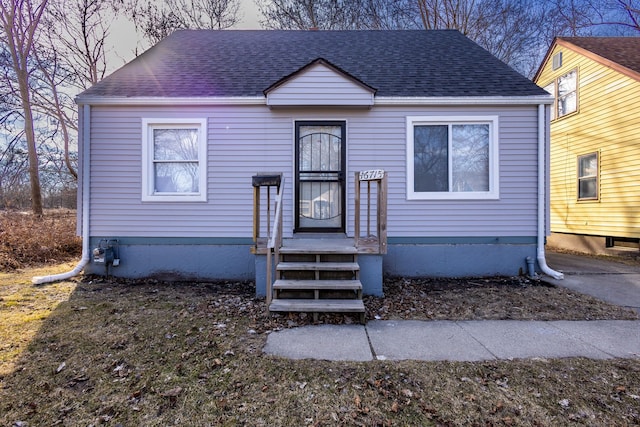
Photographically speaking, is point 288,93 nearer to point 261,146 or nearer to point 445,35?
point 261,146

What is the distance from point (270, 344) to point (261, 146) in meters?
3.56

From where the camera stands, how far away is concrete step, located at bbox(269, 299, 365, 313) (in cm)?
344

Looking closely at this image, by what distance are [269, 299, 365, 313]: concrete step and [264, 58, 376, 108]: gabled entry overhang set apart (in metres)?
3.34

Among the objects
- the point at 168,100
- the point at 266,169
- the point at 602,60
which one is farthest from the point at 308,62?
the point at 602,60

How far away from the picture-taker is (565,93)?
977 centimetres

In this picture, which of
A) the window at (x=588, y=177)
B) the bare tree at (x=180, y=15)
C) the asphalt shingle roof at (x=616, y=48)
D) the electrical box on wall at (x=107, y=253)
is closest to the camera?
the electrical box on wall at (x=107, y=253)

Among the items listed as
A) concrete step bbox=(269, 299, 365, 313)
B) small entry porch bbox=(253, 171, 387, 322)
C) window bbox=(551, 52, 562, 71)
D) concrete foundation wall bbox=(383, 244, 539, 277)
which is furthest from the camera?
window bbox=(551, 52, 562, 71)

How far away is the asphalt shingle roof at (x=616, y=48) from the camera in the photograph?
814cm

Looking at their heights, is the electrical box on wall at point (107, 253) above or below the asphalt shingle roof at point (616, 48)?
below

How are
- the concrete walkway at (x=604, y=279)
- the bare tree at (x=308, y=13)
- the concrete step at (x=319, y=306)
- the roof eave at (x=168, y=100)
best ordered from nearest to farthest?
the concrete step at (x=319, y=306) < the concrete walkway at (x=604, y=279) < the roof eave at (x=168, y=100) < the bare tree at (x=308, y=13)

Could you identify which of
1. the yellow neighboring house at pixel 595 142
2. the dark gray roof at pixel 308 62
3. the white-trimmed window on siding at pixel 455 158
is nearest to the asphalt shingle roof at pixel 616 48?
the yellow neighboring house at pixel 595 142

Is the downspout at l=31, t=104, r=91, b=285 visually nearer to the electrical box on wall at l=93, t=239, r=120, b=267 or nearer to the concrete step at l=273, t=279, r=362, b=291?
the electrical box on wall at l=93, t=239, r=120, b=267

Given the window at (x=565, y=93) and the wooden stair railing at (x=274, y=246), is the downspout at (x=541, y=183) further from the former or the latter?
the window at (x=565, y=93)

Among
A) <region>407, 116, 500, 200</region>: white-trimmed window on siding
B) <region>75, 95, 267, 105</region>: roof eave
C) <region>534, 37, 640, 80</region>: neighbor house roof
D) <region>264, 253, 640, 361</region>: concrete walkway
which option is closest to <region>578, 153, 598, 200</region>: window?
<region>534, 37, 640, 80</region>: neighbor house roof
